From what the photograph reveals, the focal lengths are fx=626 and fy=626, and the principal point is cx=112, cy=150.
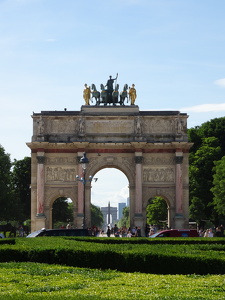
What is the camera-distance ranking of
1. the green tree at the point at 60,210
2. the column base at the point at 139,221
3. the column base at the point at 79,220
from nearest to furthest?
the column base at the point at 79,220 → the column base at the point at 139,221 → the green tree at the point at 60,210

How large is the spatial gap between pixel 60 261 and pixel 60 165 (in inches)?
1459

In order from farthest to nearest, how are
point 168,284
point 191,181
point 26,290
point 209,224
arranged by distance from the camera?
point 209,224, point 191,181, point 168,284, point 26,290

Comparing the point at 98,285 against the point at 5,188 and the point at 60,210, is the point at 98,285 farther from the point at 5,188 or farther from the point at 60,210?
the point at 60,210

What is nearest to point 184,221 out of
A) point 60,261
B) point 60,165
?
point 60,165

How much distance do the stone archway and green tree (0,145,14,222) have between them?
9.61m

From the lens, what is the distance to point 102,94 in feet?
195

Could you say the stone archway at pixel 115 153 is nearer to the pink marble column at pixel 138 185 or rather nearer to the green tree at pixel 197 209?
the pink marble column at pixel 138 185

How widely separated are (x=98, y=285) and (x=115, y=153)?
42.5 m

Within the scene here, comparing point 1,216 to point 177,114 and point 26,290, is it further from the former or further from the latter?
point 26,290

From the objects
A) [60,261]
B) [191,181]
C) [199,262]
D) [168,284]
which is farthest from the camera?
[191,181]

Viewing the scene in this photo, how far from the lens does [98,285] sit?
15.1 m

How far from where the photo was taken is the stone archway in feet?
186

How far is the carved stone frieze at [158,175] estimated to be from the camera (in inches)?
2266

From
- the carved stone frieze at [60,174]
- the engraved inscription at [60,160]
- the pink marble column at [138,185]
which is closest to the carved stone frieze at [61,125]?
the engraved inscription at [60,160]
